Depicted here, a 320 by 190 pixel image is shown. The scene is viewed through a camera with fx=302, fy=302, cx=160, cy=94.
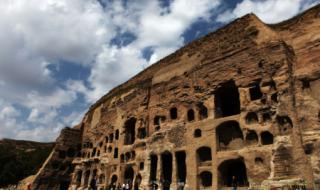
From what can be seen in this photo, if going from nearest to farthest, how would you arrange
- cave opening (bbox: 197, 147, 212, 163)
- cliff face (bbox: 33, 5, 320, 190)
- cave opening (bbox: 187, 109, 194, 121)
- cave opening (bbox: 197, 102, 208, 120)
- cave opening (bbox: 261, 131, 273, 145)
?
cliff face (bbox: 33, 5, 320, 190) → cave opening (bbox: 261, 131, 273, 145) → cave opening (bbox: 197, 147, 212, 163) → cave opening (bbox: 197, 102, 208, 120) → cave opening (bbox: 187, 109, 194, 121)

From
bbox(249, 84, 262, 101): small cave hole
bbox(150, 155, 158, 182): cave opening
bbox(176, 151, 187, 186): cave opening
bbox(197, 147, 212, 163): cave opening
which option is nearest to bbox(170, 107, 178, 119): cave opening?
bbox(176, 151, 187, 186): cave opening

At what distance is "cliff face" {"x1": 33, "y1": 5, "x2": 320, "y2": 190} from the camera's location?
14344 mm

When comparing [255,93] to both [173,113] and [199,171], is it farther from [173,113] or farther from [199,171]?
[173,113]

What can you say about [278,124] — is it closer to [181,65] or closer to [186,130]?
[186,130]

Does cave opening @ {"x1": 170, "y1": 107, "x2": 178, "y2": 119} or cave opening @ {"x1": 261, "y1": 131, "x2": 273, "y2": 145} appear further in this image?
cave opening @ {"x1": 170, "y1": 107, "x2": 178, "y2": 119}

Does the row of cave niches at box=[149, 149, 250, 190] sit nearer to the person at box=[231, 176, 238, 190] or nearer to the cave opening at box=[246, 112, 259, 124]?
the person at box=[231, 176, 238, 190]

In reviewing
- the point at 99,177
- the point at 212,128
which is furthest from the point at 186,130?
the point at 99,177

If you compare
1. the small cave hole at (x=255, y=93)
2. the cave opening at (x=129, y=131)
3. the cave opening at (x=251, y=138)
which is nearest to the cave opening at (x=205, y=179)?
the cave opening at (x=251, y=138)

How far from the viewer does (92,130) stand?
103 feet

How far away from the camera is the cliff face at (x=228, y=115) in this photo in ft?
47.1

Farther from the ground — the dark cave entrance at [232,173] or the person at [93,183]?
the dark cave entrance at [232,173]

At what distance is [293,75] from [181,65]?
8736mm

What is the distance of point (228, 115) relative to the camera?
20.5 metres

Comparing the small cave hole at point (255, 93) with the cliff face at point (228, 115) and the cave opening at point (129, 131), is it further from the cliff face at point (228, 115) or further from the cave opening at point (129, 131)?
the cave opening at point (129, 131)
